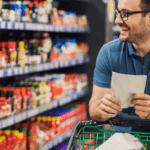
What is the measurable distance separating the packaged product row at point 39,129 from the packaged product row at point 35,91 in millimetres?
211

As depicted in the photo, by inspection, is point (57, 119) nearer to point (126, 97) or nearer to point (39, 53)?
point (39, 53)

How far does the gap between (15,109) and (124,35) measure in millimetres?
1283

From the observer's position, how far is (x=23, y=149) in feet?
7.63

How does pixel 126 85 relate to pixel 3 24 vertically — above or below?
below

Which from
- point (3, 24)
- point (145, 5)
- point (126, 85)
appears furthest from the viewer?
point (3, 24)

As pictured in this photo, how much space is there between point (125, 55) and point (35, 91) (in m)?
1.29

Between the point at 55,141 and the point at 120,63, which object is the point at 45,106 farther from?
the point at 120,63

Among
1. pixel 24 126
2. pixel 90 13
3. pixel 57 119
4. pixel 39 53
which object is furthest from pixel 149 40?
pixel 90 13

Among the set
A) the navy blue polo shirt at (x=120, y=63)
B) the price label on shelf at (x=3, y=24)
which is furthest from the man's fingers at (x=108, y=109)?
the price label on shelf at (x=3, y=24)

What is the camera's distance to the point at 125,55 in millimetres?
1569

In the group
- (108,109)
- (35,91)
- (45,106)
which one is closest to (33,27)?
(35,91)

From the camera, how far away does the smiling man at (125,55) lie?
1420 millimetres

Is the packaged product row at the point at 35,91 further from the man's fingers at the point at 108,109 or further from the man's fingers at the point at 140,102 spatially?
the man's fingers at the point at 140,102

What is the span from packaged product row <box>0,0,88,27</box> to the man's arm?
111 centimetres
